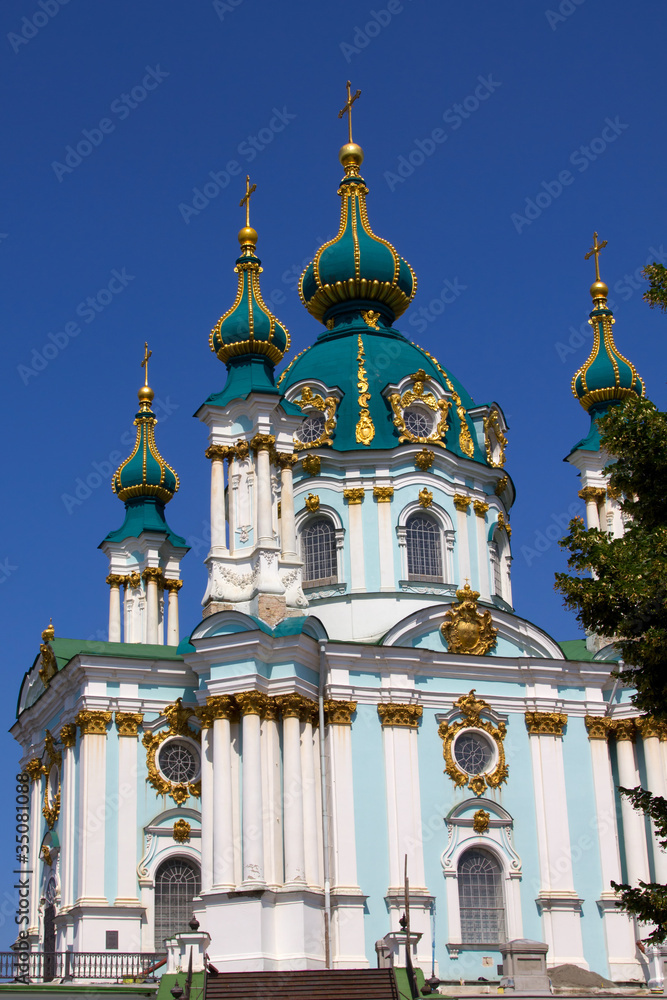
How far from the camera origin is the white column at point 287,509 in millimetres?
27188

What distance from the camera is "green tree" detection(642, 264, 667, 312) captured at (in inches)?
600

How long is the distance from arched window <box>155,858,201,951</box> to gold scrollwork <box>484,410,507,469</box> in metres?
11.2

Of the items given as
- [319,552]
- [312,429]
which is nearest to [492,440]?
[312,429]

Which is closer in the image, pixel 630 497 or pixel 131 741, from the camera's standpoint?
pixel 630 497

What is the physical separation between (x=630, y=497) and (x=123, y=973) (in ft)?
43.7

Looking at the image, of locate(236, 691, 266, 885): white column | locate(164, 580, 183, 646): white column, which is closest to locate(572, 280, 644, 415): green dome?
locate(164, 580, 183, 646): white column

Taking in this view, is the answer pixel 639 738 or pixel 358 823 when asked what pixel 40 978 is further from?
pixel 639 738

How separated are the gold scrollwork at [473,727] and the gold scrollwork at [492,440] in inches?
244

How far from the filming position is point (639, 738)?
94.5 ft

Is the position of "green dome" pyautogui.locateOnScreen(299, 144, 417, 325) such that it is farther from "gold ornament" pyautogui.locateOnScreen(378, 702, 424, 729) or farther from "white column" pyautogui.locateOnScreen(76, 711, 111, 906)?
"white column" pyautogui.locateOnScreen(76, 711, 111, 906)

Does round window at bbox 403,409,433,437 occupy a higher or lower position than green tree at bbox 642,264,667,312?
higher

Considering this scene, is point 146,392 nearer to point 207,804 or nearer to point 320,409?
point 320,409

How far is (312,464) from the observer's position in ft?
97.8

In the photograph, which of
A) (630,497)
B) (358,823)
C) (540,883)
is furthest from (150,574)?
(630,497)
